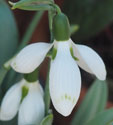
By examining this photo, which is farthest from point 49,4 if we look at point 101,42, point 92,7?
Result: point 101,42

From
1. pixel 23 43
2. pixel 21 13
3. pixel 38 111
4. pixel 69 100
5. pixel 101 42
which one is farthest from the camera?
pixel 101 42

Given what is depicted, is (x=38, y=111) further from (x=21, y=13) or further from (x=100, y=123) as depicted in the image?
(x=21, y=13)

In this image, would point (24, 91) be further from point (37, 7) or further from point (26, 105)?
point (37, 7)

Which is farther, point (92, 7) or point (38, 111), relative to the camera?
point (92, 7)

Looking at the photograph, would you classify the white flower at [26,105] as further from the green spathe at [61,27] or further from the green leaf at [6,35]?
the green leaf at [6,35]

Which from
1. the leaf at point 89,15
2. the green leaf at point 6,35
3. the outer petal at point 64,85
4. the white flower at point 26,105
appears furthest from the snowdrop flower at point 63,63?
the leaf at point 89,15

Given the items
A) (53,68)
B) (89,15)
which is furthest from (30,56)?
(89,15)
